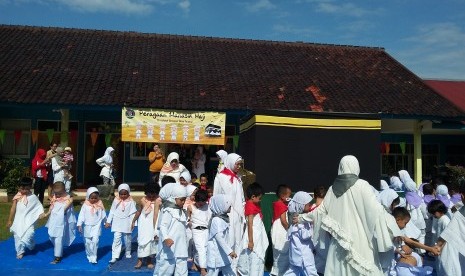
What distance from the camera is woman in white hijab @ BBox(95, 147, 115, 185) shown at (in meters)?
12.1

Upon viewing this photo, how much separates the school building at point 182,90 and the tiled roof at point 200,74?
1.3 inches

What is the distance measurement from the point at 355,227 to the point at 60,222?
487 cm

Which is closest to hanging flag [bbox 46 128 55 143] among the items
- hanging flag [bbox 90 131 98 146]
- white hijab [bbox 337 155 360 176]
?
hanging flag [bbox 90 131 98 146]

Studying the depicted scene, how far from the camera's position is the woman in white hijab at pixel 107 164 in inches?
478

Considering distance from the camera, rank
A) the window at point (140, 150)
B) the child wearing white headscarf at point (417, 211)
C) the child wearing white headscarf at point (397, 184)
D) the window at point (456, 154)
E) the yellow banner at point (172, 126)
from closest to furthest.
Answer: the child wearing white headscarf at point (417, 211)
the child wearing white headscarf at point (397, 184)
the yellow banner at point (172, 126)
the window at point (140, 150)
the window at point (456, 154)

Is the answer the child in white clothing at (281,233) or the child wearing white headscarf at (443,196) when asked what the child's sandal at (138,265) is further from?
the child wearing white headscarf at (443,196)

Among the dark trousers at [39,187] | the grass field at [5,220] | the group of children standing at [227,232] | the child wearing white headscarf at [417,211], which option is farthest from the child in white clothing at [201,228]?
Answer: the dark trousers at [39,187]

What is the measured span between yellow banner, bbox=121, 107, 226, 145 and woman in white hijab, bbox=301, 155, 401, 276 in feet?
29.6

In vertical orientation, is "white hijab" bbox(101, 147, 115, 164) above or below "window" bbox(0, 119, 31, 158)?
below

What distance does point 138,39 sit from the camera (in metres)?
18.0

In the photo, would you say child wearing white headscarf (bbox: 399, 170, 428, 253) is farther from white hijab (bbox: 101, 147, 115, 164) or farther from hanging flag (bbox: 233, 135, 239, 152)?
white hijab (bbox: 101, 147, 115, 164)

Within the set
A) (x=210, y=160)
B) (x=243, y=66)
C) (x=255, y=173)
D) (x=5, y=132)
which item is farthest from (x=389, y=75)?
(x=5, y=132)

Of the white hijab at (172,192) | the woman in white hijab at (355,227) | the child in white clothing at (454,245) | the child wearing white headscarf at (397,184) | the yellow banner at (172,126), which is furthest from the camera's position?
the yellow banner at (172,126)

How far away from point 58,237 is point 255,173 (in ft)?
10.2
